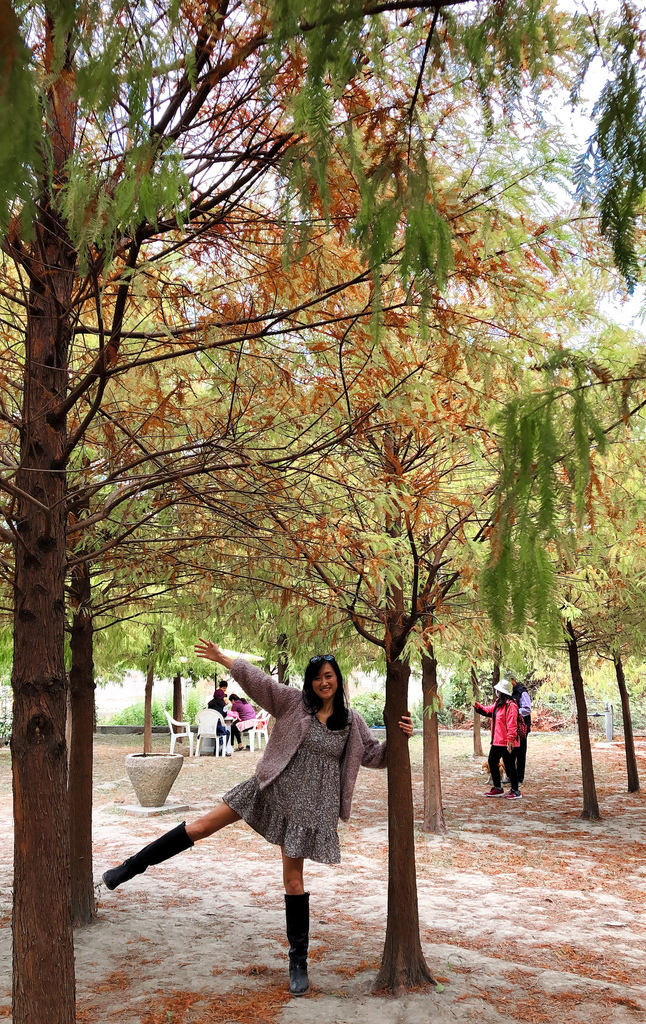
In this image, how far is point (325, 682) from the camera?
16.3 feet

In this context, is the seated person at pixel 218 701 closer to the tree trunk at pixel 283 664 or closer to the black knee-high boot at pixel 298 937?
the tree trunk at pixel 283 664

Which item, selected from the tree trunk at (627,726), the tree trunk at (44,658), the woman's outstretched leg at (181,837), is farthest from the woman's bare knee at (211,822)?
the tree trunk at (627,726)

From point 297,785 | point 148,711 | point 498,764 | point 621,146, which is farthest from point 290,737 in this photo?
point 148,711

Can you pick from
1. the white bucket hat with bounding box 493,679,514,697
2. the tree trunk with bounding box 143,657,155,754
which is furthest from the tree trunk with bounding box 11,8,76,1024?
the tree trunk with bounding box 143,657,155,754

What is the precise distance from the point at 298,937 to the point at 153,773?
7.02 metres

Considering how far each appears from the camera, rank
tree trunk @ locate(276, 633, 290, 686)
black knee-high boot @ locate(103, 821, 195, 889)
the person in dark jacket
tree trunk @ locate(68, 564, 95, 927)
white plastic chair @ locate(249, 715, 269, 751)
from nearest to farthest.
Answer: black knee-high boot @ locate(103, 821, 195, 889), tree trunk @ locate(68, 564, 95, 927), tree trunk @ locate(276, 633, 290, 686), the person in dark jacket, white plastic chair @ locate(249, 715, 269, 751)

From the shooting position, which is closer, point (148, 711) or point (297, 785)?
point (297, 785)

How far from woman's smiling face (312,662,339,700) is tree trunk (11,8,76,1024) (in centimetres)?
174

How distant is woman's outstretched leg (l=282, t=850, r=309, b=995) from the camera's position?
4863 mm

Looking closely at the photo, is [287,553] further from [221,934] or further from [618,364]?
[221,934]

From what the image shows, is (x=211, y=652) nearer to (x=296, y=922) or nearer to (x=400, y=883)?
(x=296, y=922)

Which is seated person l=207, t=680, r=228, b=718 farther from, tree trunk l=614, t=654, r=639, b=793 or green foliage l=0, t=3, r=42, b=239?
green foliage l=0, t=3, r=42, b=239

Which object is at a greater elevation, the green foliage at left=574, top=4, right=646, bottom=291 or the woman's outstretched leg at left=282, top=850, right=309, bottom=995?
the green foliage at left=574, top=4, right=646, bottom=291

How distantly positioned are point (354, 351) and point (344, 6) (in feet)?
6.12
